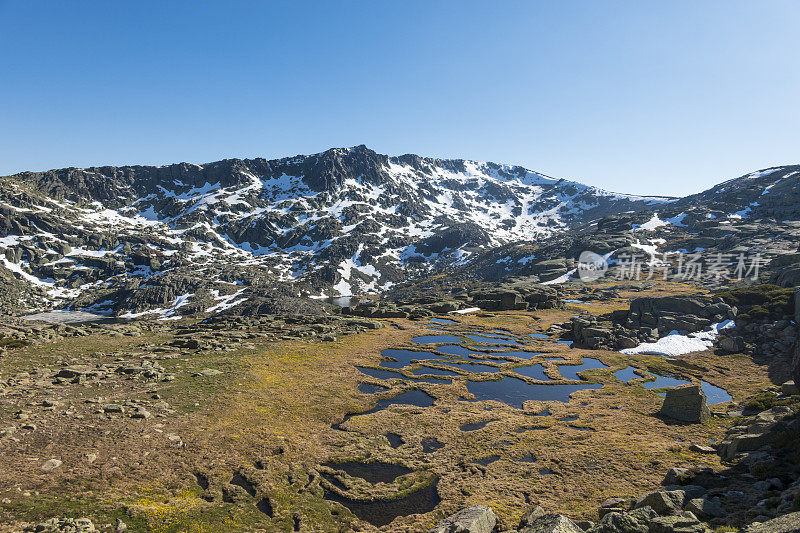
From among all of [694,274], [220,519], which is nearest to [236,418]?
[220,519]

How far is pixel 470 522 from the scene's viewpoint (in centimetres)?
1551

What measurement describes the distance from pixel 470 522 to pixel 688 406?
2657cm

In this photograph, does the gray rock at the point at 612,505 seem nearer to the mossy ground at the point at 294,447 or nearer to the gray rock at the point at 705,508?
the mossy ground at the point at 294,447

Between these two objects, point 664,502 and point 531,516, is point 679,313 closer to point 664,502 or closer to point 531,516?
point 664,502

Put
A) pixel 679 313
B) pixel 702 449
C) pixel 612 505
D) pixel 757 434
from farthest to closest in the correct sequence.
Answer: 1. pixel 679 313
2. pixel 702 449
3. pixel 757 434
4. pixel 612 505

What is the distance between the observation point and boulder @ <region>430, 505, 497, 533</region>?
50.0ft

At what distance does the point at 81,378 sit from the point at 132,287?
686ft

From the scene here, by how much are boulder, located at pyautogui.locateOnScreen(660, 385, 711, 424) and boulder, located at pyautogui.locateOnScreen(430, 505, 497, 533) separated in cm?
2397

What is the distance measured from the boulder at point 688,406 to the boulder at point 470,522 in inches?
944

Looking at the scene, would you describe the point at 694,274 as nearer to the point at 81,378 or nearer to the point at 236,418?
the point at 236,418

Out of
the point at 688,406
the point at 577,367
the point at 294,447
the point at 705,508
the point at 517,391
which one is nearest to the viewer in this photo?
the point at 705,508

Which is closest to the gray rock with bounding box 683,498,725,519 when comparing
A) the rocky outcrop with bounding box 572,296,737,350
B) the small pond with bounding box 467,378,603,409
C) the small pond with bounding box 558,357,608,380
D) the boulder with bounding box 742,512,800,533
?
the boulder with bounding box 742,512,800,533

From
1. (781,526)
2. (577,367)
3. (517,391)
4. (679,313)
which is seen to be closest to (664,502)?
(781,526)

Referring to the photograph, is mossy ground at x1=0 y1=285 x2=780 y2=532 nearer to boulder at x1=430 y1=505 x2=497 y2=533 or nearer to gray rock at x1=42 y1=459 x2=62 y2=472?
gray rock at x1=42 y1=459 x2=62 y2=472
